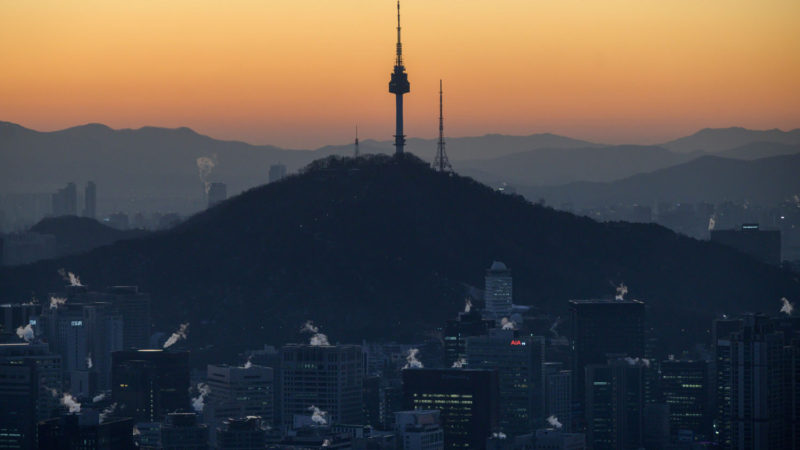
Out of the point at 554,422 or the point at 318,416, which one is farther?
the point at 554,422

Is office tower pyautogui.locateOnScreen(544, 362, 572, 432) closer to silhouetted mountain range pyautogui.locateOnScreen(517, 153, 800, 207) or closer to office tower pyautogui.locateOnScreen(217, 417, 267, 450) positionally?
office tower pyautogui.locateOnScreen(217, 417, 267, 450)

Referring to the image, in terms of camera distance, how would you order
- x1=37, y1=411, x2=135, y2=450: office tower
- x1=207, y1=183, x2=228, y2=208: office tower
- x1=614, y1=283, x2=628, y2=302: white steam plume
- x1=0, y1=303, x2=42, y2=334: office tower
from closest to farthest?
x1=37, y1=411, x2=135, y2=450: office tower, x1=0, y1=303, x2=42, y2=334: office tower, x1=614, y1=283, x2=628, y2=302: white steam plume, x1=207, y1=183, x2=228, y2=208: office tower

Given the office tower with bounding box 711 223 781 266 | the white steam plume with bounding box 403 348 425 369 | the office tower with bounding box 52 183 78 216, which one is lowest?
the white steam plume with bounding box 403 348 425 369

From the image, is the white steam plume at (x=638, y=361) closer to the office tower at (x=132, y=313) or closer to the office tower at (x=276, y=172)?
the office tower at (x=132, y=313)

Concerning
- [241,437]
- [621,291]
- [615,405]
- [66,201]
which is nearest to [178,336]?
[621,291]

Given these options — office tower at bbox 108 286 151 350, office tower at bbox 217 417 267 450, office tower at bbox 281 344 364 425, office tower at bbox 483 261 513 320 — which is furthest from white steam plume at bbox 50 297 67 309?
office tower at bbox 217 417 267 450

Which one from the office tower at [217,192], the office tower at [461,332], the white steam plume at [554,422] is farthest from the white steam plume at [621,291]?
the office tower at [217,192]

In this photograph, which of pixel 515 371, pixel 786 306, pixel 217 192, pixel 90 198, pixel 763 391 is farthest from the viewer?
pixel 90 198

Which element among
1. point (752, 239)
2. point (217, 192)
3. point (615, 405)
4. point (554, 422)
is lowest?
point (554, 422)

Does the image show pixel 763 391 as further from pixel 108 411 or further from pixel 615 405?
pixel 108 411
